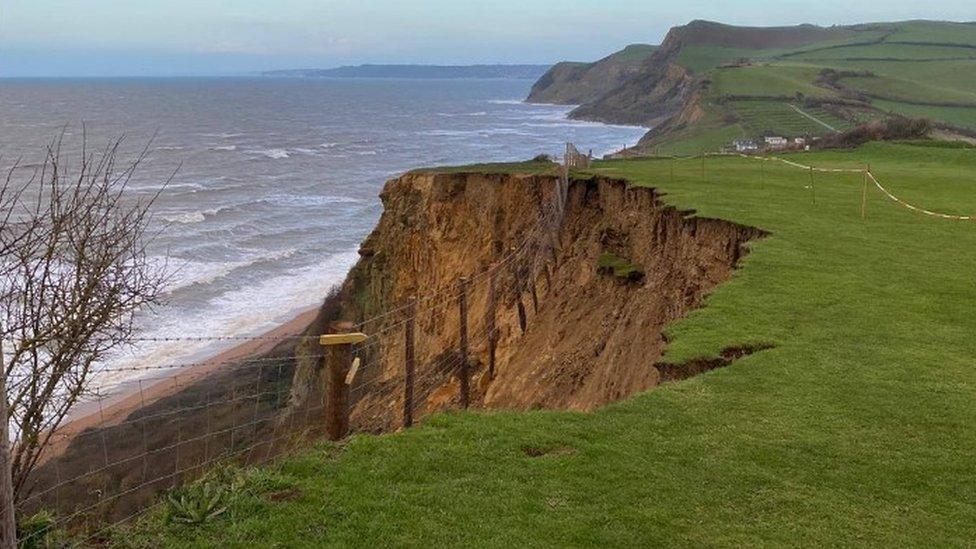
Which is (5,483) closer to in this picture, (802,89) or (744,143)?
(744,143)

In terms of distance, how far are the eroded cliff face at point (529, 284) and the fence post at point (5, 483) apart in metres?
7.35

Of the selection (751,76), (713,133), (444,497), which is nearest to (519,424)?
(444,497)

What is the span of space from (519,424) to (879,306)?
253 inches

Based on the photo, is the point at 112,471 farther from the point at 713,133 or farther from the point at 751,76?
the point at 751,76

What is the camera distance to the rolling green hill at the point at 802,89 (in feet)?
267

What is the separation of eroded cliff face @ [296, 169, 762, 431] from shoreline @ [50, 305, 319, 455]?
2544 millimetres

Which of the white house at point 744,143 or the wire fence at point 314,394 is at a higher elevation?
the white house at point 744,143

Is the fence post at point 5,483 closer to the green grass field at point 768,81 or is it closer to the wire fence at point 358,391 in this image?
the wire fence at point 358,391

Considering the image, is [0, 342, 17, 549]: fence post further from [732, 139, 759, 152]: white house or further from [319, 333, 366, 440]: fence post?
[732, 139, 759, 152]: white house

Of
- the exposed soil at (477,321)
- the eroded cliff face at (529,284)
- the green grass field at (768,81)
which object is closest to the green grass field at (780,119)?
→ the green grass field at (768,81)

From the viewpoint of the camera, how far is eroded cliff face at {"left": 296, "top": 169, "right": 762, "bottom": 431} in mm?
18172

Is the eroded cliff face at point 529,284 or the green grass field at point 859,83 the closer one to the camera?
the eroded cliff face at point 529,284

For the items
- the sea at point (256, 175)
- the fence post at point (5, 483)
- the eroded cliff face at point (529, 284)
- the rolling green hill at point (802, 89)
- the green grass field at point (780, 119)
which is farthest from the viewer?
the rolling green hill at point (802, 89)

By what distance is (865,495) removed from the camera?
8094mm
